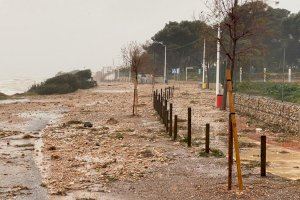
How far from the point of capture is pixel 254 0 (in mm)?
32031

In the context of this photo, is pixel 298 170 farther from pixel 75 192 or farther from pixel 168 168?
pixel 75 192

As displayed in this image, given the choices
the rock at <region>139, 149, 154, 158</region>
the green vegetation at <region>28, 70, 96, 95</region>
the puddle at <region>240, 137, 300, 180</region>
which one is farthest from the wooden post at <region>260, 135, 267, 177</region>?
the green vegetation at <region>28, 70, 96, 95</region>

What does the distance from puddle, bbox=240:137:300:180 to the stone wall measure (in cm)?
392

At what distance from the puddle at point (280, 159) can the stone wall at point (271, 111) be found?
154 inches

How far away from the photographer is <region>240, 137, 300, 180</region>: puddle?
13.9 m

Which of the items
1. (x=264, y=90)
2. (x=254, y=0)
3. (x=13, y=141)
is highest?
(x=254, y=0)

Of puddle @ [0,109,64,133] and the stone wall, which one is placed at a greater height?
the stone wall

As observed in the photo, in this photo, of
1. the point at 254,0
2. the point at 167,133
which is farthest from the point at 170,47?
the point at 167,133

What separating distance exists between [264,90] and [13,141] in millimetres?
15890

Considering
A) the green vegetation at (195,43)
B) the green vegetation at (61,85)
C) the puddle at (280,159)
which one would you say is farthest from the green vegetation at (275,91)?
the green vegetation at (195,43)

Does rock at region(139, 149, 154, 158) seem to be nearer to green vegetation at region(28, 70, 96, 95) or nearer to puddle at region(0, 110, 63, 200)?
puddle at region(0, 110, 63, 200)

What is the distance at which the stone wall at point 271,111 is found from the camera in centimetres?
2280

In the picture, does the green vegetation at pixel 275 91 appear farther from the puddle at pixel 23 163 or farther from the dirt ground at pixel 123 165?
the puddle at pixel 23 163

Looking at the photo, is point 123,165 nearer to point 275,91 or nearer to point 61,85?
point 275,91
